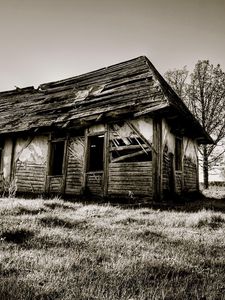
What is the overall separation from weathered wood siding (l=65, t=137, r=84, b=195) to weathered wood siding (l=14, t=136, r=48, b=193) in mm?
1317

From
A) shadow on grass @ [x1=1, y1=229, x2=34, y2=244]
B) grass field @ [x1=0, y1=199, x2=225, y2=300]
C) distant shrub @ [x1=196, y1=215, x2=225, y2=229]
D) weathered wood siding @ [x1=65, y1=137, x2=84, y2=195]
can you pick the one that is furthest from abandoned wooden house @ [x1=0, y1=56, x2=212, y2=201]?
shadow on grass @ [x1=1, y1=229, x2=34, y2=244]

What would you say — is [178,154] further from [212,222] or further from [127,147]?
[212,222]

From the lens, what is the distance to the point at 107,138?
10.4 metres

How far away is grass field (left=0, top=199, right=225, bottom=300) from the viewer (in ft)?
8.10

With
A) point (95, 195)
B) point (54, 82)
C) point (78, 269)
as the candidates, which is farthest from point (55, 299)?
point (54, 82)

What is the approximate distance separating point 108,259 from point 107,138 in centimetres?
720

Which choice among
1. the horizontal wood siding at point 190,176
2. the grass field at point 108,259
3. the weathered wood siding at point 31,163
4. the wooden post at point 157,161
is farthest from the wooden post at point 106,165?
the grass field at point 108,259

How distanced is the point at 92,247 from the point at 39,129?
28.6 ft

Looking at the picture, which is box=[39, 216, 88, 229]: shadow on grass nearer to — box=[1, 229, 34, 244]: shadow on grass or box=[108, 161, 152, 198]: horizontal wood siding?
box=[1, 229, 34, 244]: shadow on grass

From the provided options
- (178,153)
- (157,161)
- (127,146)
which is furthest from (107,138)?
(178,153)

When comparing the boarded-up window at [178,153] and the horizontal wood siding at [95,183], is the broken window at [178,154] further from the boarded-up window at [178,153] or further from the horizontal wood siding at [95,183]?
the horizontal wood siding at [95,183]

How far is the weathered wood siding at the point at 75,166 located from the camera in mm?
10917

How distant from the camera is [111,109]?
10.1 metres

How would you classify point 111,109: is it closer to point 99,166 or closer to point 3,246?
→ point 99,166
